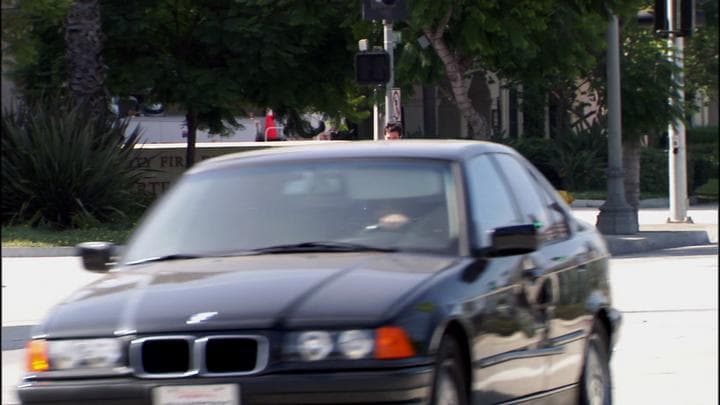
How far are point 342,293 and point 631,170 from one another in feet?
81.7

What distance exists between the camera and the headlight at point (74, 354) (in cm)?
615

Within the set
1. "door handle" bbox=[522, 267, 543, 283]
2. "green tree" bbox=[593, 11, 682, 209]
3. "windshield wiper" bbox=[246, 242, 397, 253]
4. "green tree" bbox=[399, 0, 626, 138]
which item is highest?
"green tree" bbox=[399, 0, 626, 138]

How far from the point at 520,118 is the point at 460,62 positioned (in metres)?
28.1

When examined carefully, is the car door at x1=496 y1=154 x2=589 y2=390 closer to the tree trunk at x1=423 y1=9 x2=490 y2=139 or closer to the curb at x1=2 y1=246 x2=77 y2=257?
the curb at x1=2 y1=246 x2=77 y2=257

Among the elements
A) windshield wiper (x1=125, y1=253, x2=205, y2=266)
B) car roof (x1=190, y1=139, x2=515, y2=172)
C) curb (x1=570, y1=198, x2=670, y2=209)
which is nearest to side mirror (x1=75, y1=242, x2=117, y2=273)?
windshield wiper (x1=125, y1=253, x2=205, y2=266)

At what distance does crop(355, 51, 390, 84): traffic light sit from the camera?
2156cm

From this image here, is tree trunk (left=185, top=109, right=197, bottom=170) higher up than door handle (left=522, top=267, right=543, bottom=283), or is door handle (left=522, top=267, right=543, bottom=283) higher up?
tree trunk (left=185, top=109, right=197, bottom=170)

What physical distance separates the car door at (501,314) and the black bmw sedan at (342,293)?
0.04 feet

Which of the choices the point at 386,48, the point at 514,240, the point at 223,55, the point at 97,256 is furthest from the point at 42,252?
the point at 514,240

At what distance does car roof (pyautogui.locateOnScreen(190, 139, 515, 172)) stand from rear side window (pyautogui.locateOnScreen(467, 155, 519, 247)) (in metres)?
0.09

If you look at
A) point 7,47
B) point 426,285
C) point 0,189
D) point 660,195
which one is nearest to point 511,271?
point 426,285

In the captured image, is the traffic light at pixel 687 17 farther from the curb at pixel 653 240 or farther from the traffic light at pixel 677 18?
the curb at pixel 653 240

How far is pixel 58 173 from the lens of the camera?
25.9 metres


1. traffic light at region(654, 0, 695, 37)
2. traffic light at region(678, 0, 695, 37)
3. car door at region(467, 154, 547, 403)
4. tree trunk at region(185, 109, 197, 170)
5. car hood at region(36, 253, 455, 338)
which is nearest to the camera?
car hood at region(36, 253, 455, 338)
